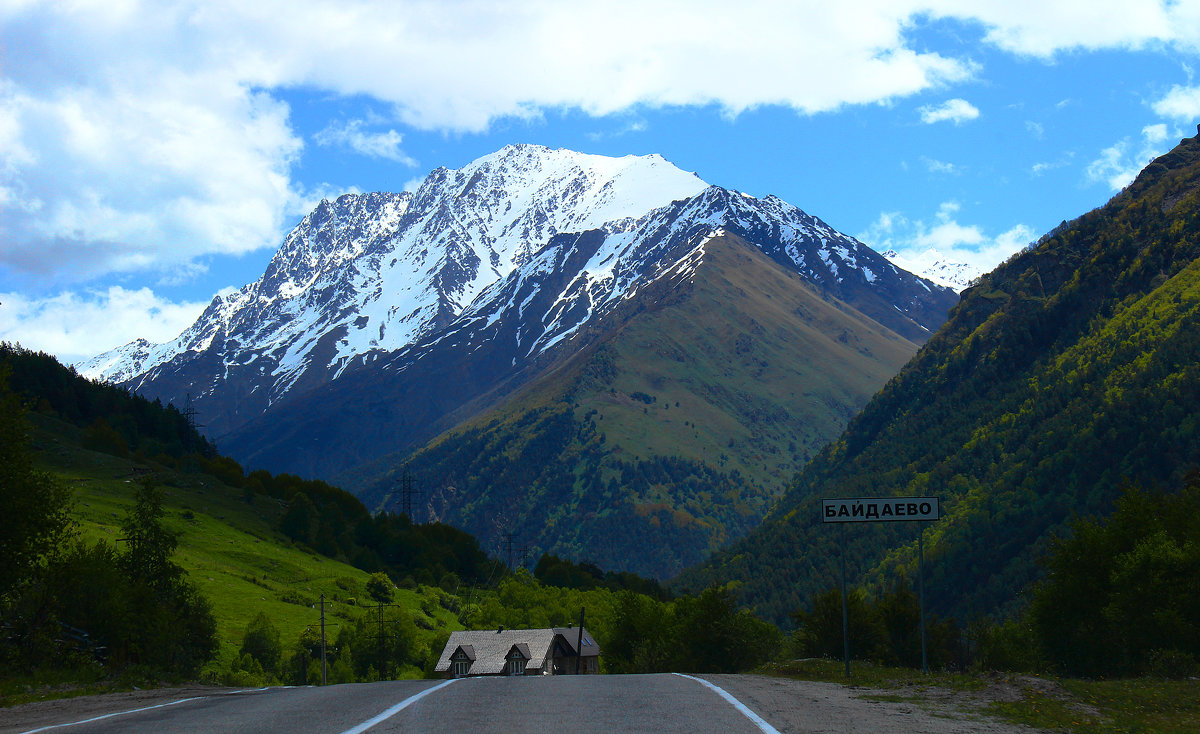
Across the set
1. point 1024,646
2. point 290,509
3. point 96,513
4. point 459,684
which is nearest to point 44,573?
point 459,684

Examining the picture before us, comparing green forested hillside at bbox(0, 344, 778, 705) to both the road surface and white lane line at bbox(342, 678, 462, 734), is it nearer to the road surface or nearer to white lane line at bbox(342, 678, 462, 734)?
the road surface

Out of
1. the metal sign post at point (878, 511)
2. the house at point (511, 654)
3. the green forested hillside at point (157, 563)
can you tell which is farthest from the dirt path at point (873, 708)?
the house at point (511, 654)

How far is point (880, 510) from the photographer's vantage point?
2914cm

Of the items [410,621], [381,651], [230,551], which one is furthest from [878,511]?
[230,551]

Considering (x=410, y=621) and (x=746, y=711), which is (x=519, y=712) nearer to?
(x=746, y=711)

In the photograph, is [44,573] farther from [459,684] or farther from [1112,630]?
[1112,630]

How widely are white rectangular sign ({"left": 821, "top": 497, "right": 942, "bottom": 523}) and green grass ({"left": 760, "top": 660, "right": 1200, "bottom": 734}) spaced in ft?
14.1

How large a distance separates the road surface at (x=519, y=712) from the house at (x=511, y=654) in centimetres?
8636

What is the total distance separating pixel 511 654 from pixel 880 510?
8598cm

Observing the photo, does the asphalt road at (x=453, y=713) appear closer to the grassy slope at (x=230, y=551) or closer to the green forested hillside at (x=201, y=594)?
the green forested hillside at (x=201, y=594)

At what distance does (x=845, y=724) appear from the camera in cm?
1625

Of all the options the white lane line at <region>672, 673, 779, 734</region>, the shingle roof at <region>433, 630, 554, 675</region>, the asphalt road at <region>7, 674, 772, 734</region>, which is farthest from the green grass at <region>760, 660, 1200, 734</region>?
the shingle roof at <region>433, 630, 554, 675</region>

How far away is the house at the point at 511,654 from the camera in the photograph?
10844 centimetres

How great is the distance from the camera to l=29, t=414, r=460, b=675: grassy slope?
4692 inches
